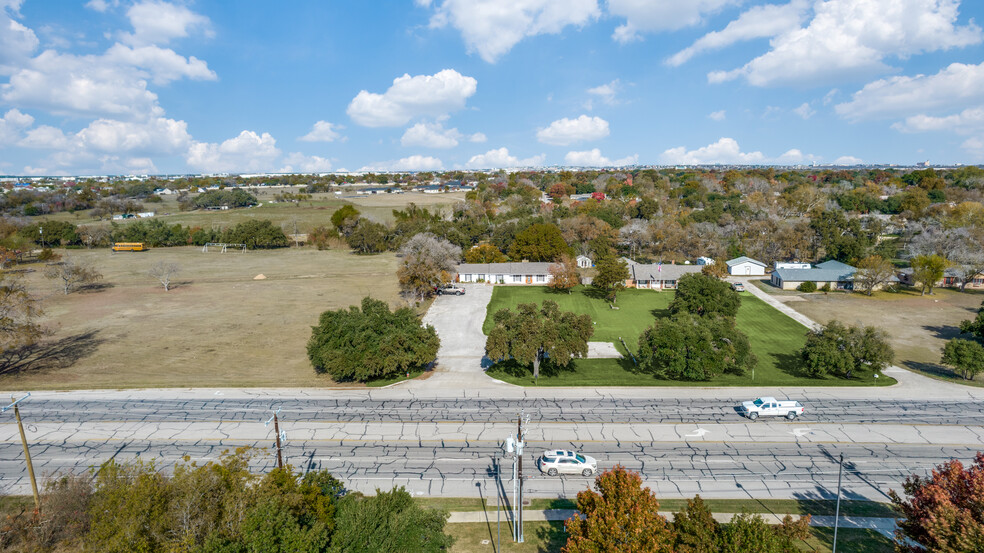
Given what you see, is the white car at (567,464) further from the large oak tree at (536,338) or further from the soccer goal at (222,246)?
the soccer goal at (222,246)

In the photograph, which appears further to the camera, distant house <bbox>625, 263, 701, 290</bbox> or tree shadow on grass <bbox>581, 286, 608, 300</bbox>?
distant house <bbox>625, 263, 701, 290</bbox>

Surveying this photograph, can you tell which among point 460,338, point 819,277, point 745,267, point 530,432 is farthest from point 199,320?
point 819,277

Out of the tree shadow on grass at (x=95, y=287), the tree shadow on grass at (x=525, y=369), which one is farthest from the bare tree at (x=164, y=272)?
the tree shadow on grass at (x=525, y=369)

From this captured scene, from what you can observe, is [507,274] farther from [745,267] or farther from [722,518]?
[722,518]

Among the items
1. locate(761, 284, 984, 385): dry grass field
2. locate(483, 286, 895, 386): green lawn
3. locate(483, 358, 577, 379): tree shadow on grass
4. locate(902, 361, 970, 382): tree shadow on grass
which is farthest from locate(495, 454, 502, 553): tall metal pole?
locate(761, 284, 984, 385): dry grass field

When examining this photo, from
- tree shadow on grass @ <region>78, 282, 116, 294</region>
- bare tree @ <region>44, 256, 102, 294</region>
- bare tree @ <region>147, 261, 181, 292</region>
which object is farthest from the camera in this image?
bare tree @ <region>147, 261, 181, 292</region>

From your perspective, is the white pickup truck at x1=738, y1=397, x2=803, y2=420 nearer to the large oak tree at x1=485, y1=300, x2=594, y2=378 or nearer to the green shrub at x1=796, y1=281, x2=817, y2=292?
the large oak tree at x1=485, y1=300, x2=594, y2=378
